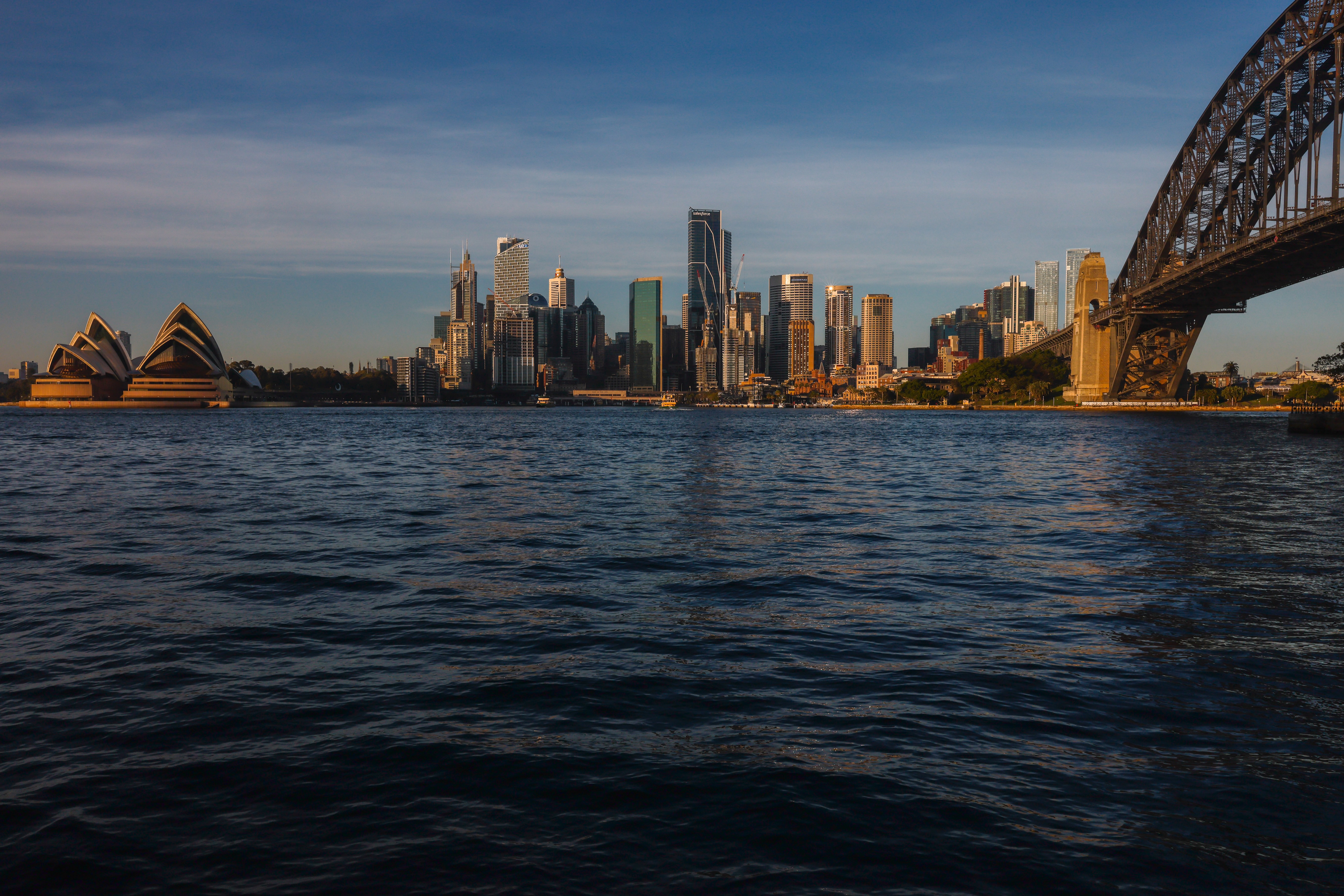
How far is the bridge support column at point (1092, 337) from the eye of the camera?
114375 millimetres

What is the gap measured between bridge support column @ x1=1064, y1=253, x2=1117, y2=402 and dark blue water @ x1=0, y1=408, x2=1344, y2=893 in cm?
10711

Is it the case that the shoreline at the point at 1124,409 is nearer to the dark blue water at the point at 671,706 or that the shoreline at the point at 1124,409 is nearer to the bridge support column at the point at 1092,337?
the bridge support column at the point at 1092,337

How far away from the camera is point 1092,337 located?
114875mm

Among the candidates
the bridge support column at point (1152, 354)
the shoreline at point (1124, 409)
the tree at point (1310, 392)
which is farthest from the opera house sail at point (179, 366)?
the tree at point (1310, 392)

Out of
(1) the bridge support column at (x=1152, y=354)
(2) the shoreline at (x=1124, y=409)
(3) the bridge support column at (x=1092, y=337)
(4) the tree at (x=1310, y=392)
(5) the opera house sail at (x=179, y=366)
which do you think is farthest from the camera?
(5) the opera house sail at (x=179, y=366)

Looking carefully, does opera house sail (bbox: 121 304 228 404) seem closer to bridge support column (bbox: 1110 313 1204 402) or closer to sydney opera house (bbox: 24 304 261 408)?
sydney opera house (bbox: 24 304 261 408)

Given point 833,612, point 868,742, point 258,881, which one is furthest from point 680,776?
point 833,612

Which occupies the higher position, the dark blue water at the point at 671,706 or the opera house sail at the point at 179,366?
the opera house sail at the point at 179,366

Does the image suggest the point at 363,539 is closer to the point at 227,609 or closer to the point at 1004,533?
the point at 227,609

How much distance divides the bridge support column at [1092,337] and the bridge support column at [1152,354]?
324cm

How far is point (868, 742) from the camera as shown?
20.6 feet

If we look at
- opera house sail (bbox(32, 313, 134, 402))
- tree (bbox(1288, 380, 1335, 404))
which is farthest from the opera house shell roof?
tree (bbox(1288, 380, 1335, 404))

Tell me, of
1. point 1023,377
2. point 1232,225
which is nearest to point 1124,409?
point 1232,225

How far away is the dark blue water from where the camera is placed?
186 inches
